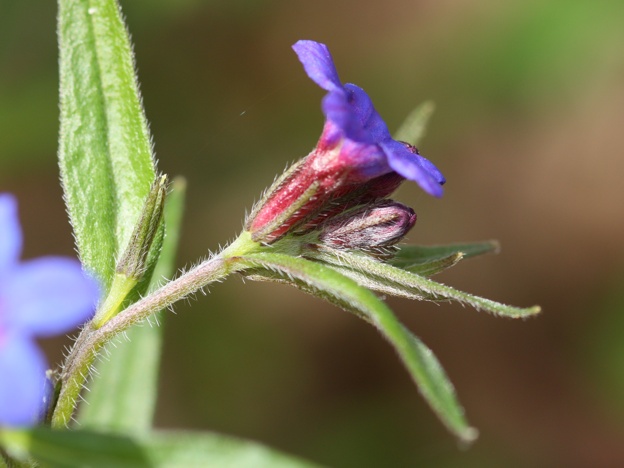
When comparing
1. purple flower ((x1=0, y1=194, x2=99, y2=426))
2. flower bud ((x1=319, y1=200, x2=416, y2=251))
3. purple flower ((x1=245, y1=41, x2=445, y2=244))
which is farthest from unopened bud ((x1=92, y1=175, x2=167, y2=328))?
purple flower ((x1=0, y1=194, x2=99, y2=426))

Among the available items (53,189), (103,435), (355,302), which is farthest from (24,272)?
(53,189)

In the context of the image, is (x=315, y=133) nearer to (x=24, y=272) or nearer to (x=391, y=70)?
(x=391, y=70)

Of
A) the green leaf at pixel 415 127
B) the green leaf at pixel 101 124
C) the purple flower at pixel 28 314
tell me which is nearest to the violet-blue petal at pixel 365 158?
the green leaf at pixel 101 124

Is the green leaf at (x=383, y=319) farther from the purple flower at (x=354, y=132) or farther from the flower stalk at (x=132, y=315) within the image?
the purple flower at (x=354, y=132)

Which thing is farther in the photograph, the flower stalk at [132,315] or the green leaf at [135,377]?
the green leaf at [135,377]

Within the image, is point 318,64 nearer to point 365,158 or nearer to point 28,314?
point 365,158

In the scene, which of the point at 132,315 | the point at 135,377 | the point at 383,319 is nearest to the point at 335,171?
the point at 383,319
